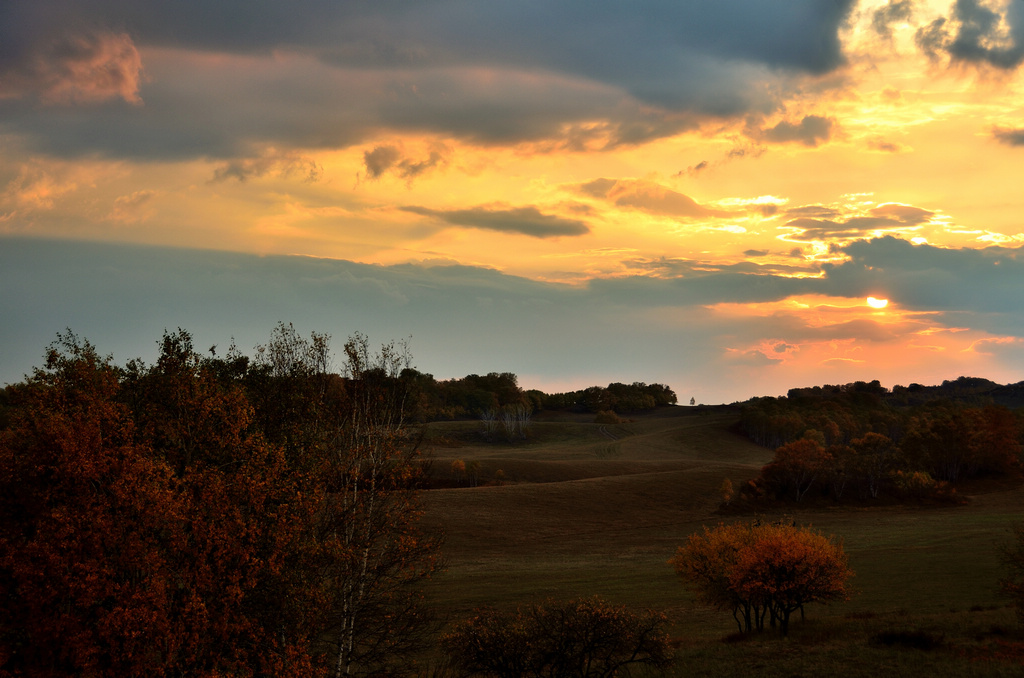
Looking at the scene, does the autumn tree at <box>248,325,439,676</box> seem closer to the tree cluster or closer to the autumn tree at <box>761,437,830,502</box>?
the tree cluster

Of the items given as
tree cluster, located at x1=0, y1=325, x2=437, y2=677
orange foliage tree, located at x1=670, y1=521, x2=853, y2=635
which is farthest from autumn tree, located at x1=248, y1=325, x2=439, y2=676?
orange foliage tree, located at x1=670, y1=521, x2=853, y2=635

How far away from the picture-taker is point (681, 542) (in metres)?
80.5

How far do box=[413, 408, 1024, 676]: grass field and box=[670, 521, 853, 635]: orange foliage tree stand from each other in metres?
1.98

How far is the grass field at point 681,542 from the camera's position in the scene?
1344 inches

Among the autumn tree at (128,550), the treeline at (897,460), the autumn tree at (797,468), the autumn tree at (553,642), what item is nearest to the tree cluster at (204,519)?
the autumn tree at (128,550)

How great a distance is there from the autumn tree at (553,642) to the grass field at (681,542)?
6.22m

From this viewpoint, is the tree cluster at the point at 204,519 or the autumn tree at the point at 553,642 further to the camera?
the autumn tree at the point at 553,642

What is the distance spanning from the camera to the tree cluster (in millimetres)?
21297

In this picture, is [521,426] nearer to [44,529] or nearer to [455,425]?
[455,425]

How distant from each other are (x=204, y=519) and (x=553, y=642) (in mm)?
13184

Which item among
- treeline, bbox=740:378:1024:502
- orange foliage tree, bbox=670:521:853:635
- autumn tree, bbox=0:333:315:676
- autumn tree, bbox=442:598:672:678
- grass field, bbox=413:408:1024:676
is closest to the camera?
autumn tree, bbox=0:333:315:676

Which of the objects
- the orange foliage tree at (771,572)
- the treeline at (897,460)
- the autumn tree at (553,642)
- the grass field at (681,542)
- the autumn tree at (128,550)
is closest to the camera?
the autumn tree at (128,550)

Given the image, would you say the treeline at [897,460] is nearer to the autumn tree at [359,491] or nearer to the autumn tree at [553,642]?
the autumn tree at [553,642]

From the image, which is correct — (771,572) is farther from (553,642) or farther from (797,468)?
(797,468)
